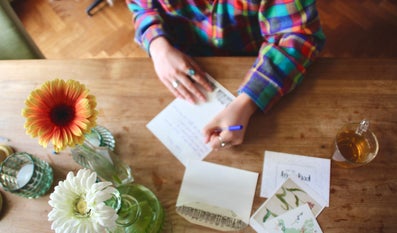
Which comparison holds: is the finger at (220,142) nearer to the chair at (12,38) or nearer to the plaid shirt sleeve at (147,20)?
the plaid shirt sleeve at (147,20)

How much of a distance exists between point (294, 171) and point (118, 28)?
4.83 ft

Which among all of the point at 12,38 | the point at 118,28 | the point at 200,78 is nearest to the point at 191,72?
the point at 200,78

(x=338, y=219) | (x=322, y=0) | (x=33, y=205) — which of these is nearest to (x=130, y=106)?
(x=33, y=205)

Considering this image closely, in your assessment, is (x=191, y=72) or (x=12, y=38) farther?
(x=12, y=38)

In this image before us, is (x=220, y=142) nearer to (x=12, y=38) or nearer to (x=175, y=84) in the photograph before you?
(x=175, y=84)

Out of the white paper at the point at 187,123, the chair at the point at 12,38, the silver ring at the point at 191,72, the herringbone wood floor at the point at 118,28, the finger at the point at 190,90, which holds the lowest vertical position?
the herringbone wood floor at the point at 118,28

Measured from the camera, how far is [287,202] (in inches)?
25.3

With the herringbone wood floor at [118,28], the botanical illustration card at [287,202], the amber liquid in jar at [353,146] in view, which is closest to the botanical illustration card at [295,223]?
the botanical illustration card at [287,202]

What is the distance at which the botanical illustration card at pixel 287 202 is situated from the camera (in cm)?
62

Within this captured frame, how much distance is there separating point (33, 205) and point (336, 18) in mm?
1663

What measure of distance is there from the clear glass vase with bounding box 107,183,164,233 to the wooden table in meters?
0.04

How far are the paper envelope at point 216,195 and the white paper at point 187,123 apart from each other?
32 mm

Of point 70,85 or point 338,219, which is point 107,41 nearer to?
point 70,85

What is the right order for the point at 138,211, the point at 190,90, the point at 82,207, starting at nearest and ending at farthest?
the point at 82,207
the point at 138,211
the point at 190,90
